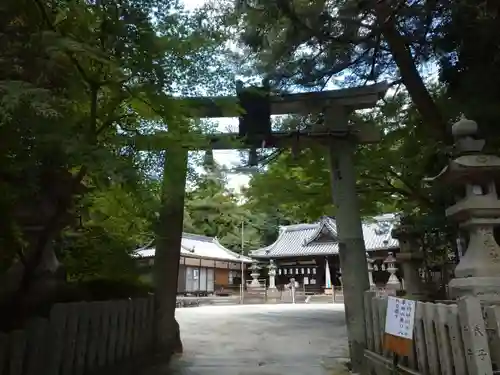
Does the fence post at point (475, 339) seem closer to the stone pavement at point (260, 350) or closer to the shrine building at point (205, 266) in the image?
the stone pavement at point (260, 350)

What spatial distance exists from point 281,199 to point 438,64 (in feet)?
15.6

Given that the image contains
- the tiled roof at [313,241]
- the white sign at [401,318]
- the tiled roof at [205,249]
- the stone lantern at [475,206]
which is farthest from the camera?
the tiled roof at [205,249]

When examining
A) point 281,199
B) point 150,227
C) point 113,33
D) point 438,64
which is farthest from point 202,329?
point 113,33

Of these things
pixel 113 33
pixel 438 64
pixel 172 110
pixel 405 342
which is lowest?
pixel 405 342

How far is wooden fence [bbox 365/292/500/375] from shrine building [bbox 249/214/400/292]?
27302 millimetres

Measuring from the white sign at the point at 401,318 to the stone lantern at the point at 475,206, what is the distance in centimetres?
104

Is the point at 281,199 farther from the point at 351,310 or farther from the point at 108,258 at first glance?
the point at 108,258

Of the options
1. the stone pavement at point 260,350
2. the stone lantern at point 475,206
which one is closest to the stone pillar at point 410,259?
the stone pavement at point 260,350

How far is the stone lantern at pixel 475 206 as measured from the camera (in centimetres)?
451

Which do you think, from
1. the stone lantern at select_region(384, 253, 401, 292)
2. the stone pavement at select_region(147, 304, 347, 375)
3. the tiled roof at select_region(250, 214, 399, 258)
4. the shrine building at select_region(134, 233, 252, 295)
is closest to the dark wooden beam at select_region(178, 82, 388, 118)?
the stone pavement at select_region(147, 304, 347, 375)

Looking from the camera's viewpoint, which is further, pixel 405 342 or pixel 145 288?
pixel 145 288

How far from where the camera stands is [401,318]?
3832 mm

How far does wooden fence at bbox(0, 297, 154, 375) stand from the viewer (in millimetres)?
3609

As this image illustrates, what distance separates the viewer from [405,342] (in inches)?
147
